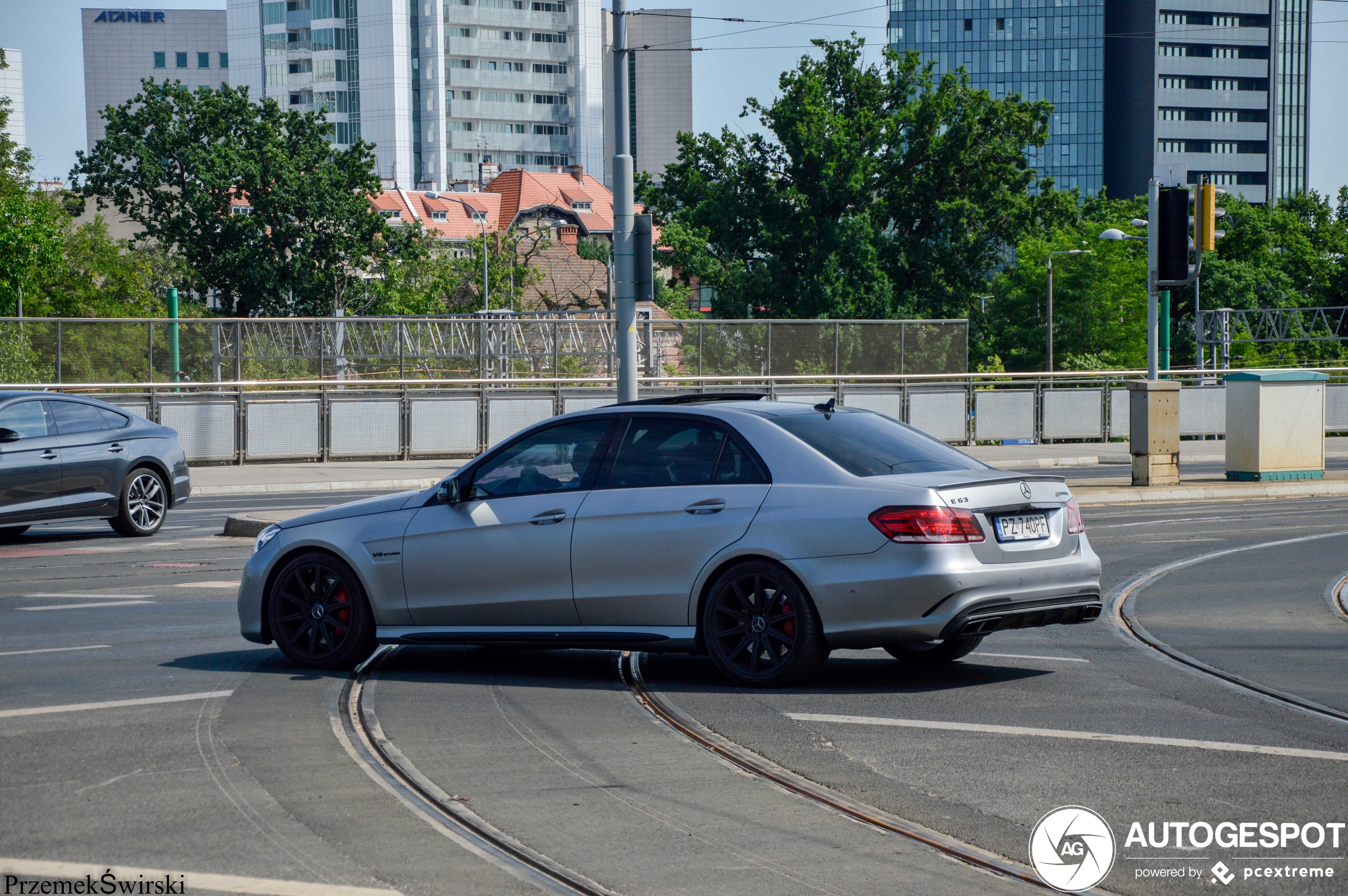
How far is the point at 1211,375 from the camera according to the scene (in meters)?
36.1

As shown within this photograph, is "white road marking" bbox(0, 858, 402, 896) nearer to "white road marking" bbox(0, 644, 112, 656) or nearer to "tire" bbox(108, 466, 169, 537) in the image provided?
"white road marking" bbox(0, 644, 112, 656)

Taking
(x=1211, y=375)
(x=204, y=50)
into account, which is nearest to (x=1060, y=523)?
(x=1211, y=375)

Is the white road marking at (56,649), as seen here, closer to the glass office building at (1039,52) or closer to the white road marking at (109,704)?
the white road marking at (109,704)

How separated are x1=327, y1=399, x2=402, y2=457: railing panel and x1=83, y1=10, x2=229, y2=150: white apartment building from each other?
15099 cm

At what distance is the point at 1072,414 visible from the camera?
34.8m

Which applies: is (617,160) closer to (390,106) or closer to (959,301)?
(959,301)

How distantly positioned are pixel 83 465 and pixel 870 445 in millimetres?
10101

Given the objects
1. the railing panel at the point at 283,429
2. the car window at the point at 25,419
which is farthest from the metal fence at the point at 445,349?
the car window at the point at 25,419

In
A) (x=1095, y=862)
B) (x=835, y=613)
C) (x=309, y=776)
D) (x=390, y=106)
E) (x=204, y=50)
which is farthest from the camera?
(x=204, y=50)

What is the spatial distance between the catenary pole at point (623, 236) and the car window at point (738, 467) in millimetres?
11477

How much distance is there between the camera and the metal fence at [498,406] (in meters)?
28.1

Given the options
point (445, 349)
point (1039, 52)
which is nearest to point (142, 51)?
point (1039, 52)

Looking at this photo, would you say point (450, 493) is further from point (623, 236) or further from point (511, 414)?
point (511, 414)

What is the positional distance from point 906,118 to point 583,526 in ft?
188
